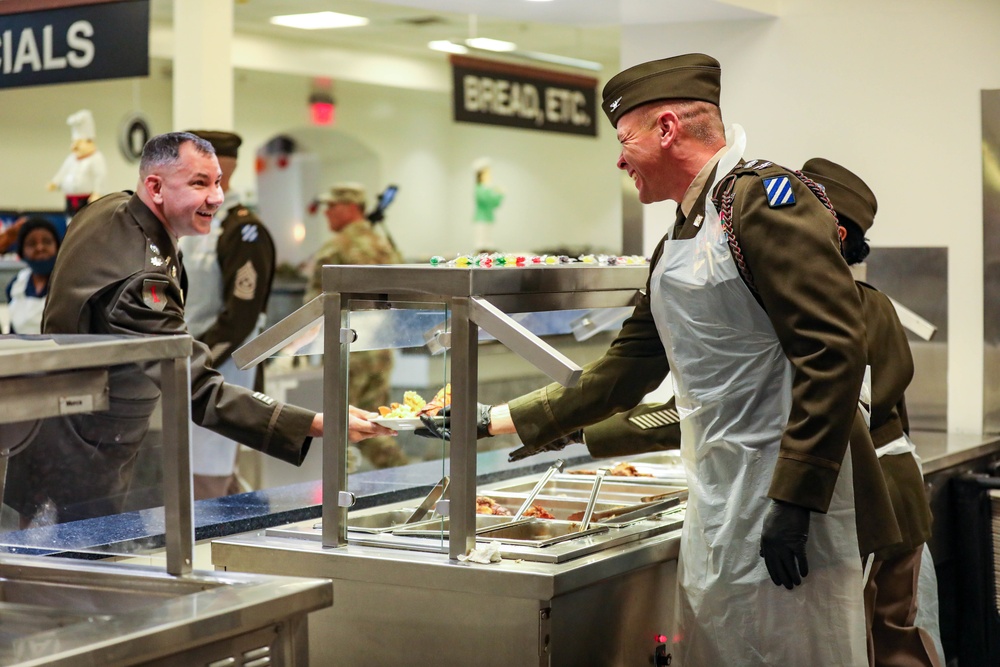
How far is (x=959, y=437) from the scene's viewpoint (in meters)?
4.46

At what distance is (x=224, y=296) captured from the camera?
18.2 ft

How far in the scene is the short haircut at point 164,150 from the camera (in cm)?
307

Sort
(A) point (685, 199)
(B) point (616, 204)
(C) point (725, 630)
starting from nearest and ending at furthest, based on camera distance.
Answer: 1. (C) point (725, 630)
2. (A) point (685, 199)
3. (B) point (616, 204)

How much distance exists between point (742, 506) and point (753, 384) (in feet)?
0.78

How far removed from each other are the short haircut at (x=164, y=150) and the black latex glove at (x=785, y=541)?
1.63 m

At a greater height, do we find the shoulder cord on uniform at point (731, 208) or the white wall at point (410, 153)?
the white wall at point (410, 153)

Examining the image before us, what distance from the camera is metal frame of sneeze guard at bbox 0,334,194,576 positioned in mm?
1800

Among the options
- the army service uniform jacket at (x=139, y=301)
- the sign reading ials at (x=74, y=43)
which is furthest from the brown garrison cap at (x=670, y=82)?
the sign reading ials at (x=74, y=43)

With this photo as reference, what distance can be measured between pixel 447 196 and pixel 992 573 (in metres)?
13.9

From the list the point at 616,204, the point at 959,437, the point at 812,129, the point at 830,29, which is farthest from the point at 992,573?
the point at 616,204

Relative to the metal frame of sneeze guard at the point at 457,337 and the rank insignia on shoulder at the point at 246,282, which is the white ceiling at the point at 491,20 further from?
the metal frame of sneeze guard at the point at 457,337

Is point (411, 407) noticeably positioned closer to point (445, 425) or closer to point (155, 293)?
point (445, 425)

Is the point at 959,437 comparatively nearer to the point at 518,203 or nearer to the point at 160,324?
the point at 160,324

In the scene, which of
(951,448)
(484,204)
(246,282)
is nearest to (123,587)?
(951,448)
